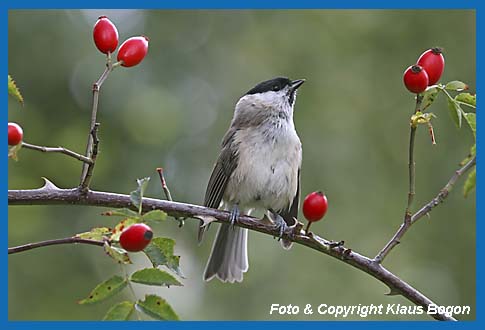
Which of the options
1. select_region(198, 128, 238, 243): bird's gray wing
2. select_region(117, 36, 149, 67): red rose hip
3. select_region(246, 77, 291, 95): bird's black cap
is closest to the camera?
select_region(117, 36, 149, 67): red rose hip

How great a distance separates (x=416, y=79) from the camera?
2477 mm

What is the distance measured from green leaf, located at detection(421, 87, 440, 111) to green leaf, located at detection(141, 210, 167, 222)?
3.55 ft

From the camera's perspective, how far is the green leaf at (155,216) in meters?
2.06

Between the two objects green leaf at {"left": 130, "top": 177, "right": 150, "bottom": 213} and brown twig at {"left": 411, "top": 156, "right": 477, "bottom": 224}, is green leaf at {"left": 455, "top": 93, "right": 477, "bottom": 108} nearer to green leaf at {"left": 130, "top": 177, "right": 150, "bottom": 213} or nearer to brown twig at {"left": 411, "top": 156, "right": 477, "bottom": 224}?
brown twig at {"left": 411, "top": 156, "right": 477, "bottom": 224}

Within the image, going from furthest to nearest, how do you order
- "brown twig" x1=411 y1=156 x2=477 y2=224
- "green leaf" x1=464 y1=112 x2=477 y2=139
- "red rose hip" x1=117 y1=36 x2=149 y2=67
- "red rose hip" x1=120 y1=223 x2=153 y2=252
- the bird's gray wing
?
the bird's gray wing, "red rose hip" x1=117 y1=36 x2=149 y2=67, "green leaf" x1=464 y1=112 x2=477 y2=139, "brown twig" x1=411 y1=156 x2=477 y2=224, "red rose hip" x1=120 y1=223 x2=153 y2=252

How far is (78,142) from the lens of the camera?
→ 707 centimetres

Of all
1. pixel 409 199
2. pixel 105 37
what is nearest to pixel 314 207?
pixel 409 199

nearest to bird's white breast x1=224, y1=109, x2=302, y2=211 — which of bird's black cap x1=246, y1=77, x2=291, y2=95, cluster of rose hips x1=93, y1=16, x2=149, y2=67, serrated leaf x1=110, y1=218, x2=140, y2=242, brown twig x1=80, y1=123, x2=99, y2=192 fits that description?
bird's black cap x1=246, y1=77, x2=291, y2=95

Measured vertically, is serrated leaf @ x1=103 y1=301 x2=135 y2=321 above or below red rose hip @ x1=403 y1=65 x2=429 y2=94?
below

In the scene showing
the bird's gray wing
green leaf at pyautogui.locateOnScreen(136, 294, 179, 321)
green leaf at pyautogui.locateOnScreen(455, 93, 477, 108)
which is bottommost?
green leaf at pyautogui.locateOnScreen(136, 294, 179, 321)

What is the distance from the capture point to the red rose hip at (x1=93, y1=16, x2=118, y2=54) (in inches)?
104

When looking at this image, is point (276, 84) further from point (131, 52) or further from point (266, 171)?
point (131, 52)

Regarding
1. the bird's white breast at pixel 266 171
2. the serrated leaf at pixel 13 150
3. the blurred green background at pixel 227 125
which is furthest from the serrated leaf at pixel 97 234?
the blurred green background at pixel 227 125

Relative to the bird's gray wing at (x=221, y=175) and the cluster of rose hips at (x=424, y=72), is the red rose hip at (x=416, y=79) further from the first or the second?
the bird's gray wing at (x=221, y=175)
